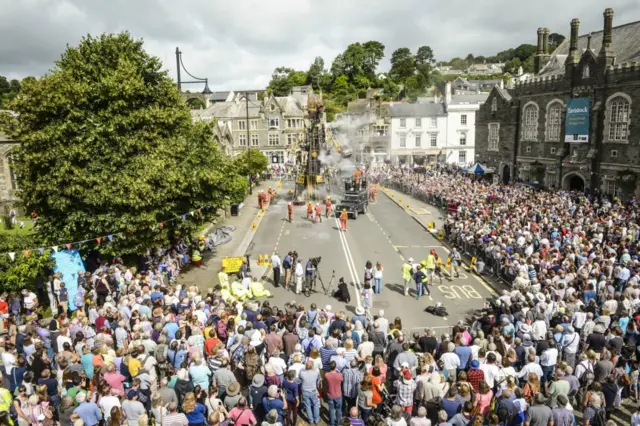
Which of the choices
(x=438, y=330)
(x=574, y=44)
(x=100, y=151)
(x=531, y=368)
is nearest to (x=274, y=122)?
(x=574, y=44)

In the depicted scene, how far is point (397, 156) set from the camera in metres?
77.1

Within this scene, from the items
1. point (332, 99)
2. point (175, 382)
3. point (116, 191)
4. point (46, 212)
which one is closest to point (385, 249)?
point (116, 191)

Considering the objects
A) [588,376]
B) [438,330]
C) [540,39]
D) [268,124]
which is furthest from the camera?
[268,124]

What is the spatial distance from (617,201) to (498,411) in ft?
91.0

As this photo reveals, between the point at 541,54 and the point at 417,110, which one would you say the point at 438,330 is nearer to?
Result: the point at 541,54

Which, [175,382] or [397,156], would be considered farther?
[397,156]

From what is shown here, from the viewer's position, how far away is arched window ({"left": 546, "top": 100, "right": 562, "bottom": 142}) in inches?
1641

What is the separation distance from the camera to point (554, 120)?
42.4 m

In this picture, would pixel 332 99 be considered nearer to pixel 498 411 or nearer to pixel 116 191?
pixel 116 191

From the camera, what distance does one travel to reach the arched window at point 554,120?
41688 millimetres

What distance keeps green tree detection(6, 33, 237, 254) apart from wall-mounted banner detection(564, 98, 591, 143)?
32.8 m

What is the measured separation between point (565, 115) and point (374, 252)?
25.0 m

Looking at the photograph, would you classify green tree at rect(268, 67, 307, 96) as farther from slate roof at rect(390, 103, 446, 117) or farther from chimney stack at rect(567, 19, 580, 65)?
chimney stack at rect(567, 19, 580, 65)

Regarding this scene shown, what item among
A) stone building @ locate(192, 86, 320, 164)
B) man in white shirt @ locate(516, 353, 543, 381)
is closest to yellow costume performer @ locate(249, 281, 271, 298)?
man in white shirt @ locate(516, 353, 543, 381)
